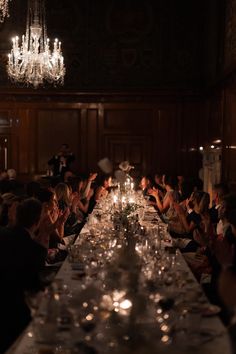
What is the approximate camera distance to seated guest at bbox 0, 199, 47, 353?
334cm

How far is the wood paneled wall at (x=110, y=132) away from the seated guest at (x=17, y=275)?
9.61 m

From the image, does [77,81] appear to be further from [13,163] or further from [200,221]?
[200,221]

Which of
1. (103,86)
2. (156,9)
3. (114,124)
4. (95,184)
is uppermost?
(156,9)

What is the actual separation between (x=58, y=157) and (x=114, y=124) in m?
1.84

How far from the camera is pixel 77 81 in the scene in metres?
13.2

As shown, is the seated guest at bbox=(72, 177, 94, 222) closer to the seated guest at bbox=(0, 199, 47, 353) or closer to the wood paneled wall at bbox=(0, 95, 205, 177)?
the wood paneled wall at bbox=(0, 95, 205, 177)

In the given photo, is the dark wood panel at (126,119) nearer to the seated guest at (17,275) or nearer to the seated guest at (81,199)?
the seated guest at (81,199)

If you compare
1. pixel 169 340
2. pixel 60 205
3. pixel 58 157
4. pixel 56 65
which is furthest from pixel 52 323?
pixel 58 157

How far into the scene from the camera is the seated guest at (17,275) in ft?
11.0

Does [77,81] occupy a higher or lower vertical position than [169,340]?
higher

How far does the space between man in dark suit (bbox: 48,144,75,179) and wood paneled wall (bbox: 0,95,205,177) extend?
951mm

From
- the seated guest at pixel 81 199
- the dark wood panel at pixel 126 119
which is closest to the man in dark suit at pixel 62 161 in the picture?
the seated guest at pixel 81 199

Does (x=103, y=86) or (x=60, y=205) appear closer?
(x=60, y=205)

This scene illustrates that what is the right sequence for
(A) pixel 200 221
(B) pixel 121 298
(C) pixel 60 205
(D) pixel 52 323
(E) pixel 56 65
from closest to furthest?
1. (D) pixel 52 323
2. (B) pixel 121 298
3. (A) pixel 200 221
4. (C) pixel 60 205
5. (E) pixel 56 65
